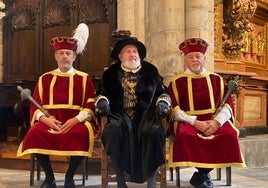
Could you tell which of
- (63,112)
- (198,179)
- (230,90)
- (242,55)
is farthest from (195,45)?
(242,55)

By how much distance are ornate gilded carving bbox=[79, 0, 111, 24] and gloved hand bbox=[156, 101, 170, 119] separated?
3431 mm

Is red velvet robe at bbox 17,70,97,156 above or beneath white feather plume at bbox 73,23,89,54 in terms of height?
beneath

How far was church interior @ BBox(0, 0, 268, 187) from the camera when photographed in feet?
21.2

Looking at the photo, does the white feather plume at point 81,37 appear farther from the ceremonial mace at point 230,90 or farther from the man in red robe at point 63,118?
the ceremonial mace at point 230,90

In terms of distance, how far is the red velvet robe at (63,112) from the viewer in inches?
153

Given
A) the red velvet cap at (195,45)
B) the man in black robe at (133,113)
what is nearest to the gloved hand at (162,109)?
the man in black robe at (133,113)

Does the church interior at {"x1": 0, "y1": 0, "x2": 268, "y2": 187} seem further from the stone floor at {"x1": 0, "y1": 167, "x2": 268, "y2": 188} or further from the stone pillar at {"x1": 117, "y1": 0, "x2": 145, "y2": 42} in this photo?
the stone floor at {"x1": 0, "y1": 167, "x2": 268, "y2": 188}

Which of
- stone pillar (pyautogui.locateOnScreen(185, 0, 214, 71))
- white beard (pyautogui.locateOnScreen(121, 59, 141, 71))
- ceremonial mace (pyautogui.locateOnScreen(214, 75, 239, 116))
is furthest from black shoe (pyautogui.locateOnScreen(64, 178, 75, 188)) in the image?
stone pillar (pyautogui.locateOnScreen(185, 0, 214, 71))

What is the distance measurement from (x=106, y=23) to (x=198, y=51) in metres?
3.03

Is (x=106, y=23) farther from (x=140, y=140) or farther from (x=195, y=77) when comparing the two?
(x=140, y=140)

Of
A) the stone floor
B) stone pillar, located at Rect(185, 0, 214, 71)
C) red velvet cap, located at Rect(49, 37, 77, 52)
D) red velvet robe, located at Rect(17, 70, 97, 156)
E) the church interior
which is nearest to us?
red velvet robe, located at Rect(17, 70, 97, 156)

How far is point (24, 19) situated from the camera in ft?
24.9

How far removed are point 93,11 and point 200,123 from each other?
3.63 meters

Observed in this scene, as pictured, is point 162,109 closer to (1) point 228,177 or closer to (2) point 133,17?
(1) point 228,177
